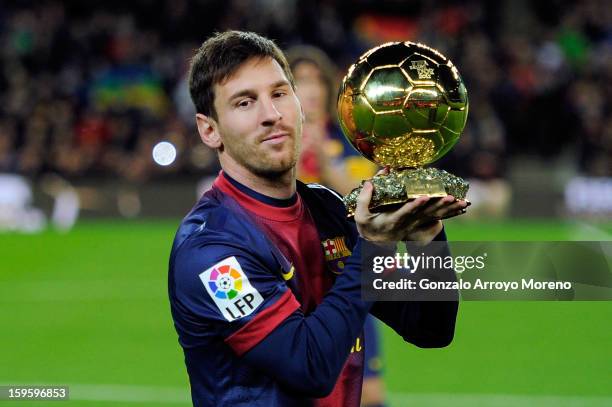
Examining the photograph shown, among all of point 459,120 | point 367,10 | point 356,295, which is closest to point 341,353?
point 356,295

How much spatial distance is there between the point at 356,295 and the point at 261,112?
0.49 m

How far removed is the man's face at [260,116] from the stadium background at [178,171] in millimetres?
4009

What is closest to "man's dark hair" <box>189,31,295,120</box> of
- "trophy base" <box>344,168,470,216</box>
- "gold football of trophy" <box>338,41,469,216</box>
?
Answer: "gold football of trophy" <box>338,41,469,216</box>

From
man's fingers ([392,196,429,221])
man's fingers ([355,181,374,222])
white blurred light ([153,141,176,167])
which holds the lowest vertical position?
man's fingers ([392,196,429,221])

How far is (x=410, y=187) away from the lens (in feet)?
7.39

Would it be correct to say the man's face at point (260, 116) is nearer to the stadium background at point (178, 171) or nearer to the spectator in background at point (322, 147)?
the spectator in background at point (322, 147)

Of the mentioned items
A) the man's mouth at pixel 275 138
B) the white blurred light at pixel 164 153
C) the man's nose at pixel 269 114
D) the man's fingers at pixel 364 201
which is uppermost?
the white blurred light at pixel 164 153

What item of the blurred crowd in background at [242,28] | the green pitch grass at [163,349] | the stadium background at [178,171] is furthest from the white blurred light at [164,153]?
the blurred crowd in background at [242,28]

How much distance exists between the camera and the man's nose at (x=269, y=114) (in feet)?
8.16

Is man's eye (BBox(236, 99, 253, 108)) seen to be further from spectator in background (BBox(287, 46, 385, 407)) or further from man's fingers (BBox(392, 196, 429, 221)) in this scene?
spectator in background (BBox(287, 46, 385, 407))

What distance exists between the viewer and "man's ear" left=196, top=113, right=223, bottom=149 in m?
2.61

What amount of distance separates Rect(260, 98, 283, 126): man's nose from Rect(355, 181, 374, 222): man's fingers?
341 millimetres

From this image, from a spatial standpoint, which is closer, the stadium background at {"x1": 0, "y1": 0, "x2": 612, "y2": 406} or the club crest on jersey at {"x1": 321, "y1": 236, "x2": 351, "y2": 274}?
the club crest on jersey at {"x1": 321, "y1": 236, "x2": 351, "y2": 274}

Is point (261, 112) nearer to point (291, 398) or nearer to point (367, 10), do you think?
point (291, 398)
